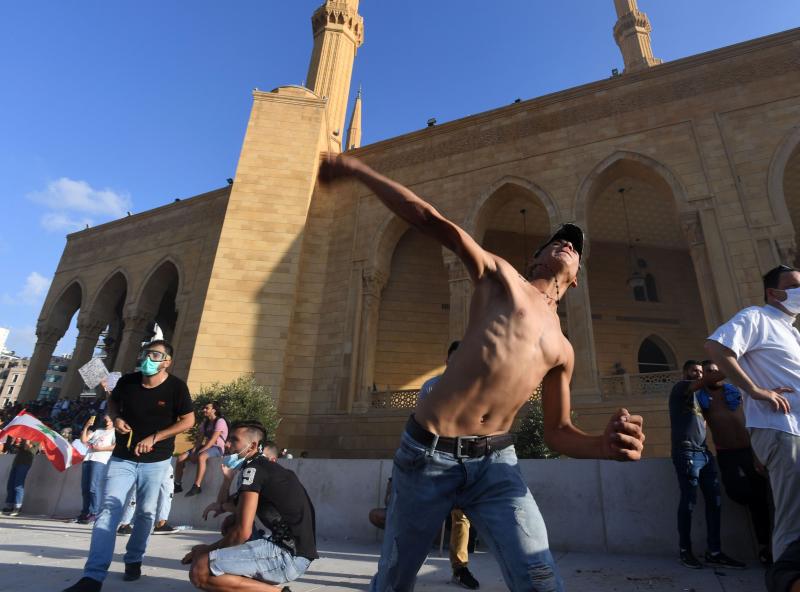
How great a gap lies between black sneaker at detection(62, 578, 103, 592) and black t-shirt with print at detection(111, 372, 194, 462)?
70 cm

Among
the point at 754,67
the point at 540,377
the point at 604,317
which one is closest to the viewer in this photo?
the point at 540,377

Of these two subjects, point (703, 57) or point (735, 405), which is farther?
point (703, 57)

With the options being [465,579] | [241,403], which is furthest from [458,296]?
[465,579]

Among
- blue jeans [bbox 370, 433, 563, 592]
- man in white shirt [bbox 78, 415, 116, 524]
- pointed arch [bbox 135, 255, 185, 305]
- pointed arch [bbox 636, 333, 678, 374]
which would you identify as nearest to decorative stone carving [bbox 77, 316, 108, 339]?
pointed arch [bbox 135, 255, 185, 305]

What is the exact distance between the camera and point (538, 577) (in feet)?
4.17

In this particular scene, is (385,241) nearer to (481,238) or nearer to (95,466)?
(481,238)

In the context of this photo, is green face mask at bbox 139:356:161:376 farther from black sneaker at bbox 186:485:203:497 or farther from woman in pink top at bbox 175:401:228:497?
black sneaker at bbox 186:485:203:497

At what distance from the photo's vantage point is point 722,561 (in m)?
3.27

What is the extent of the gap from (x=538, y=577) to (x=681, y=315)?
626 inches

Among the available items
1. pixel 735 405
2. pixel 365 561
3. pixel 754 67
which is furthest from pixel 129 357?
pixel 754 67

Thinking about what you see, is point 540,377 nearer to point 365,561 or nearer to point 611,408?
point 365,561

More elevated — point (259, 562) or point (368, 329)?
point (368, 329)

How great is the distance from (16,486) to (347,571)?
5434mm

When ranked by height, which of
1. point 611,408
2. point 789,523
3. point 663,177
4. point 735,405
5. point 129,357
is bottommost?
point 789,523
